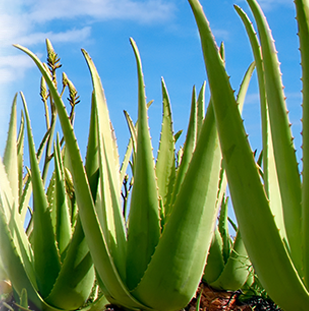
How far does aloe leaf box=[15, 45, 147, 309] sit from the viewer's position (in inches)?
Result: 15.5

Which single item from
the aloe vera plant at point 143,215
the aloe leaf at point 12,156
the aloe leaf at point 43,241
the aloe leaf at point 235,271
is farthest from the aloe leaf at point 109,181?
the aloe leaf at point 235,271

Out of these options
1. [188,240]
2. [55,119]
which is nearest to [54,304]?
[188,240]

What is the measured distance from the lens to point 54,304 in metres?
0.48

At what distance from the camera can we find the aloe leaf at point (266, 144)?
388mm

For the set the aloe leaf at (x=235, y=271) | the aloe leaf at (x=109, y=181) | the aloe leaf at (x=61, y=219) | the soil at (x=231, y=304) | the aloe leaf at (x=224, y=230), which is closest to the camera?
the aloe leaf at (x=109, y=181)

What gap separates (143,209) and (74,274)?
0.14m

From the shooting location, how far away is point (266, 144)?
0.41 metres

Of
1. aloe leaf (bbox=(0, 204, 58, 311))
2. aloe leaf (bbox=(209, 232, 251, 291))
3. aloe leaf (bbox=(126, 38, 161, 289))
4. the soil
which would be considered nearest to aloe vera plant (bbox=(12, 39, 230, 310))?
aloe leaf (bbox=(126, 38, 161, 289))

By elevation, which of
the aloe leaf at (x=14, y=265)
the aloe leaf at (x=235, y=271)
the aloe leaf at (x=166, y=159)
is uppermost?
the aloe leaf at (x=166, y=159)

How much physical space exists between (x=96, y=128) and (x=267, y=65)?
206 millimetres

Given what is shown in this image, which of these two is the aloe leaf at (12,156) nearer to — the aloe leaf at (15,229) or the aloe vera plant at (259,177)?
the aloe leaf at (15,229)

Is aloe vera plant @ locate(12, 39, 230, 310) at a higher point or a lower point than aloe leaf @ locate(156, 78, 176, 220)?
lower

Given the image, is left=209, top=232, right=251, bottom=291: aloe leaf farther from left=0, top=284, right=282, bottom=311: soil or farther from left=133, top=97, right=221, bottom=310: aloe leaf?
left=133, top=97, right=221, bottom=310: aloe leaf

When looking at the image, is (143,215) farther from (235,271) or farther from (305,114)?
(235,271)
